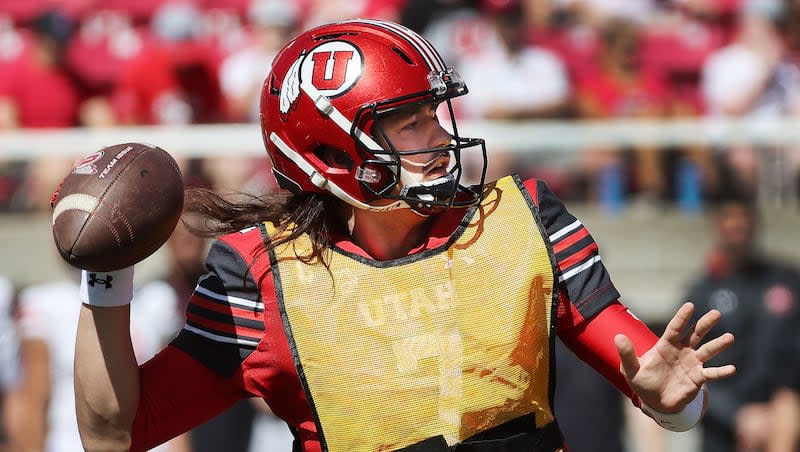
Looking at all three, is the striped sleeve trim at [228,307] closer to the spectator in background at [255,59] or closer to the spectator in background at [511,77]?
the spectator in background at [511,77]

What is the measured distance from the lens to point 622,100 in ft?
26.1

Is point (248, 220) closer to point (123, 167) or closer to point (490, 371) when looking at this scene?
point (123, 167)

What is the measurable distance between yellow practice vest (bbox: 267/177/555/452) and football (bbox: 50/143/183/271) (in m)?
0.30

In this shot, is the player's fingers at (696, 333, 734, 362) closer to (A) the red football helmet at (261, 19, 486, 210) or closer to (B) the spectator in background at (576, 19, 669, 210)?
(A) the red football helmet at (261, 19, 486, 210)

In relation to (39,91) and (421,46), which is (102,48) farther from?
(421,46)

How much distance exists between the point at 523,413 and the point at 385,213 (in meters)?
0.57

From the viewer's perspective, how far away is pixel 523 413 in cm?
287

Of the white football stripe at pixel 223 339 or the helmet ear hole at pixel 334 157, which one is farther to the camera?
the helmet ear hole at pixel 334 157

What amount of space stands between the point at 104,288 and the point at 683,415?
131cm

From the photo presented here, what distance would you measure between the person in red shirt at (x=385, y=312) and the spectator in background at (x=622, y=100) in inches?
167

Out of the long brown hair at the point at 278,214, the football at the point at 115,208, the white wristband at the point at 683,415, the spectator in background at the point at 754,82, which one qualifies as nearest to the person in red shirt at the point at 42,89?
the spectator in background at the point at 754,82

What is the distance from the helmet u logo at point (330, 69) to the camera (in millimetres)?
2947

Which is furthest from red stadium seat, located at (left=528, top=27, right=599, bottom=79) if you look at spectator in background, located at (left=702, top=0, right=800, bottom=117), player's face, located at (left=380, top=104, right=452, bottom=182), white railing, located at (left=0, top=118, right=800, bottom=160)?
player's face, located at (left=380, top=104, right=452, bottom=182)

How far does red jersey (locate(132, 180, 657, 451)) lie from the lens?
9.45 ft
